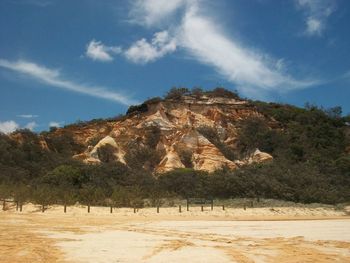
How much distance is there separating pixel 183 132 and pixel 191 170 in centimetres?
1115

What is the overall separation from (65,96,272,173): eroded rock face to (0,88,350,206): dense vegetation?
2.88 feet

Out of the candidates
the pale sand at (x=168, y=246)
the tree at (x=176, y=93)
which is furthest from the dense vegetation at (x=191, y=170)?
the pale sand at (x=168, y=246)

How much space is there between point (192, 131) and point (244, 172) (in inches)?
606

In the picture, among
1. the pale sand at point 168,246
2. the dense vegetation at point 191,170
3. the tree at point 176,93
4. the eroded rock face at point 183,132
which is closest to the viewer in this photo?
the pale sand at point 168,246

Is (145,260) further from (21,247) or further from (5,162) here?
(5,162)

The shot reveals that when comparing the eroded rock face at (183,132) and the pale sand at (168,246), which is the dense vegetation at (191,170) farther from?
Answer: the pale sand at (168,246)

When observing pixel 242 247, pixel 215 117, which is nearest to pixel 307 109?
pixel 215 117

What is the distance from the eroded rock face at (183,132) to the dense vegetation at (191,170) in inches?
34.5

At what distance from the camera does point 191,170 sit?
3997 cm

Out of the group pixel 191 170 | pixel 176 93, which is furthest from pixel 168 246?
pixel 176 93

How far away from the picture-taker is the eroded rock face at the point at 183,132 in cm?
4641

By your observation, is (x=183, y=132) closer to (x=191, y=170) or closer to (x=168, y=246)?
(x=191, y=170)

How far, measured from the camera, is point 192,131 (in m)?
50.0

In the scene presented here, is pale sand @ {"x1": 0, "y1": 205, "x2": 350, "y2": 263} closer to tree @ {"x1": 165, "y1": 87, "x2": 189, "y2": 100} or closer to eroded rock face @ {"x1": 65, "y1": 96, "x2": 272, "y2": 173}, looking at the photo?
eroded rock face @ {"x1": 65, "y1": 96, "x2": 272, "y2": 173}
